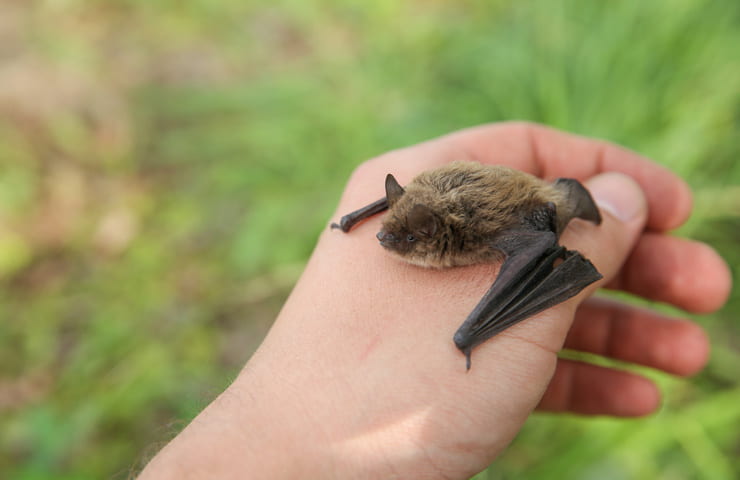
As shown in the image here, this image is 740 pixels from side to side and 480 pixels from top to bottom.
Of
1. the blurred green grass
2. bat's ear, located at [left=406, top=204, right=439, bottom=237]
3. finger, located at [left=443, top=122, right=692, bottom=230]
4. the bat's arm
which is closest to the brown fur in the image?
bat's ear, located at [left=406, top=204, right=439, bottom=237]

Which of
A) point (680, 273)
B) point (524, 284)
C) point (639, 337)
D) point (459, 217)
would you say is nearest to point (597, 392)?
point (639, 337)

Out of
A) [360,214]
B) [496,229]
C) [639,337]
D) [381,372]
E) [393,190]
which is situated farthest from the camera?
[639,337]

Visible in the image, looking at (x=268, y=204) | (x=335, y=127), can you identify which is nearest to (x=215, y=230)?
(x=268, y=204)

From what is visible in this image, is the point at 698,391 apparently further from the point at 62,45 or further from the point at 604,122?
the point at 62,45

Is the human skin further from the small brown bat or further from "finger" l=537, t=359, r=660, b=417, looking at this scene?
"finger" l=537, t=359, r=660, b=417

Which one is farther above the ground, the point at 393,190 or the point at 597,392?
the point at 393,190

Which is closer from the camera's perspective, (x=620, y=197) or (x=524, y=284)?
(x=524, y=284)

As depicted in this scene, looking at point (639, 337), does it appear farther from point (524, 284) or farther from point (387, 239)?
point (387, 239)
